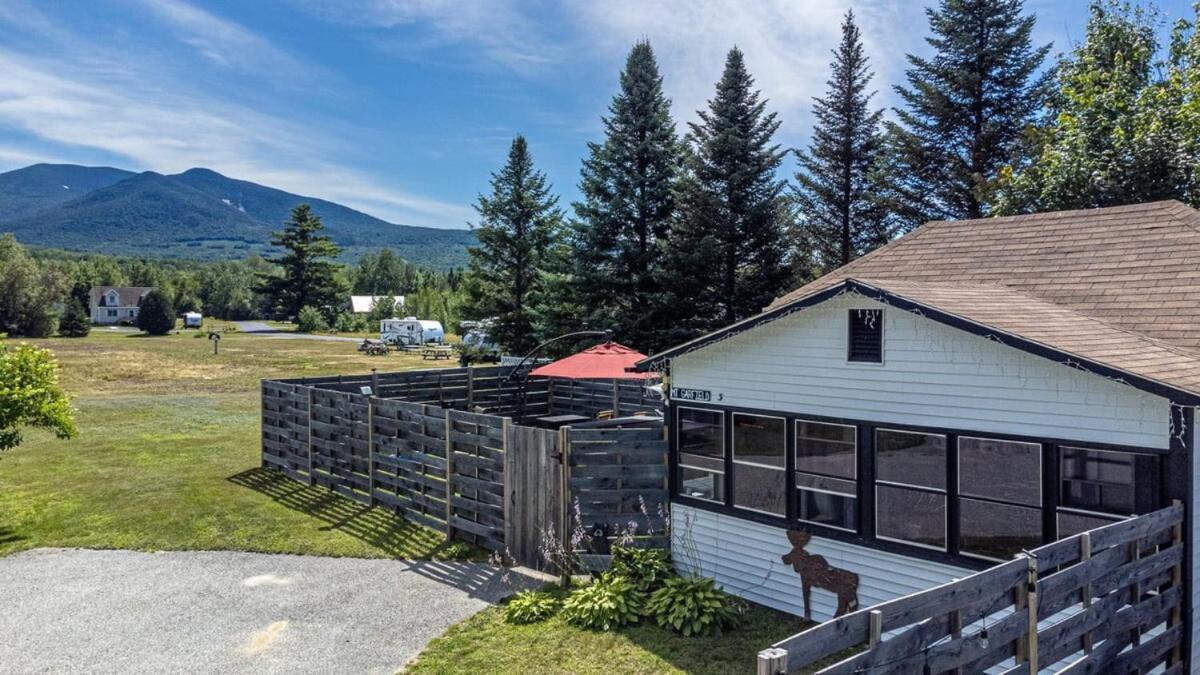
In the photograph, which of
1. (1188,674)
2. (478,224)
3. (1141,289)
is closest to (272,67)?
(478,224)

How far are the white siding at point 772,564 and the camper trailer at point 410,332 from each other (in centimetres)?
5014

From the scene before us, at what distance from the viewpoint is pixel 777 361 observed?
7711 mm

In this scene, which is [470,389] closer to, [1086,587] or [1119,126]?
[1086,587]

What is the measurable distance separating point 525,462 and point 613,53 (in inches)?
839

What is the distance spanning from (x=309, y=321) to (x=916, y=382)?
74.1 meters

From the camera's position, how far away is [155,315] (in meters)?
69.2

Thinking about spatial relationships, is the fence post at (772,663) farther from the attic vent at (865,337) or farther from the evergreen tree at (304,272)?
the evergreen tree at (304,272)

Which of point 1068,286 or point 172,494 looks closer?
point 1068,286

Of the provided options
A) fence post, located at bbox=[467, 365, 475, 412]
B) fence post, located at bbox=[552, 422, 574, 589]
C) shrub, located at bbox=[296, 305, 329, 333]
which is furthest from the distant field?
shrub, located at bbox=[296, 305, 329, 333]

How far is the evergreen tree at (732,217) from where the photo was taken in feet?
78.0

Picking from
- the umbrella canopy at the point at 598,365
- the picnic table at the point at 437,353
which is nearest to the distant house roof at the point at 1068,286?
the umbrella canopy at the point at 598,365

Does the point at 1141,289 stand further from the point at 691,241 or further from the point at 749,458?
the point at 691,241

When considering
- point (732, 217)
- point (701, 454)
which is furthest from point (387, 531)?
point (732, 217)

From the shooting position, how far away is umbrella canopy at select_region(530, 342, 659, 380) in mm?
12250
